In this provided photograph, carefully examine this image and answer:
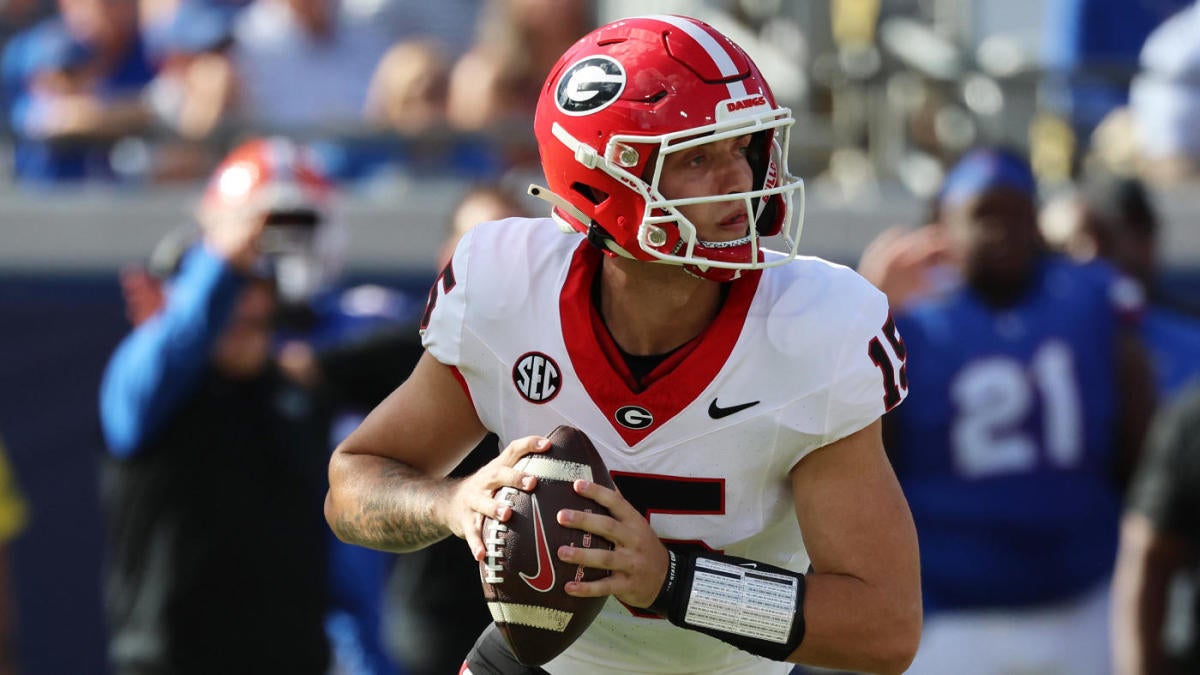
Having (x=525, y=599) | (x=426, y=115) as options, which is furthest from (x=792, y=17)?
(x=525, y=599)

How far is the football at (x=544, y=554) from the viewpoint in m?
2.72

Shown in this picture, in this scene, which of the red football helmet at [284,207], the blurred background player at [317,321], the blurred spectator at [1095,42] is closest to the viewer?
the blurred background player at [317,321]

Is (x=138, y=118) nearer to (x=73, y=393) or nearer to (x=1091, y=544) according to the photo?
(x=73, y=393)

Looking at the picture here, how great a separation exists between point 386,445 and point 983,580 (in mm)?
3049

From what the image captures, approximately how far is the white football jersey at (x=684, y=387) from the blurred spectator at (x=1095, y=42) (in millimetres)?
4477

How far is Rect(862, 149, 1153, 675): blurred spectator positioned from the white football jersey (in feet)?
8.46

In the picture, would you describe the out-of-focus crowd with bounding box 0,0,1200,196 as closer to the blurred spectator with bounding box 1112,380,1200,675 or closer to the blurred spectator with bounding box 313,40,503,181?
the blurred spectator with bounding box 313,40,503,181

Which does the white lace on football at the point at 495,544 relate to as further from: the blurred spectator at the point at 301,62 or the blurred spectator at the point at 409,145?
the blurred spectator at the point at 301,62

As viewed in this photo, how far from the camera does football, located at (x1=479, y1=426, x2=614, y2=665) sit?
2719 millimetres

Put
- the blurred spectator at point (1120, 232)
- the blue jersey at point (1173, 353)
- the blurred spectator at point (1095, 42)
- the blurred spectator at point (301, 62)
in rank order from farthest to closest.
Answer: the blurred spectator at point (301, 62), the blurred spectator at point (1095, 42), the blurred spectator at point (1120, 232), the blue jersey at point (1173, 353)

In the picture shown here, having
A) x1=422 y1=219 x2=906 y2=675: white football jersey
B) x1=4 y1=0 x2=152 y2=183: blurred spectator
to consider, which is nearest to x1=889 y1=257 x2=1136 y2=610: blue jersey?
x1=422 y1=219 x2=906 y2=675: white football jersey

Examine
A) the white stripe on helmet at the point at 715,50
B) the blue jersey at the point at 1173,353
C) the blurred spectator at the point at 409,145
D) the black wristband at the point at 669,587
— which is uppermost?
the white stripe on helmet at the point at 715,50

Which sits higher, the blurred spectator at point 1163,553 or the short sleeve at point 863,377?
the short sleeve at point 863,377

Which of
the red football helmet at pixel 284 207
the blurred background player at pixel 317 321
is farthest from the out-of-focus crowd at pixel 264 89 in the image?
the red football helmet at pixel 284 207
